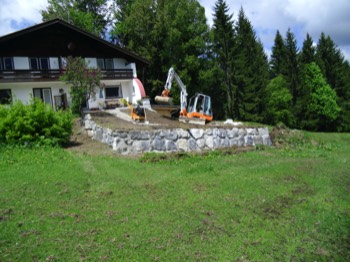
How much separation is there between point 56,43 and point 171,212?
2622 cm

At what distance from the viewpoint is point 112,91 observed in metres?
32.2

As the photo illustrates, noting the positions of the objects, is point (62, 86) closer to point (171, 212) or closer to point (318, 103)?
point (171, 212)

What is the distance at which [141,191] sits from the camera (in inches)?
352

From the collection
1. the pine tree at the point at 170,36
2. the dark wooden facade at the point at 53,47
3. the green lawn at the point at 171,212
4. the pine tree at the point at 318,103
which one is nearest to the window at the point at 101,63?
the dark wooden facade at the point at 53,47

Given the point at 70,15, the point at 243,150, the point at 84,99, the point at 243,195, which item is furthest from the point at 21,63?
the point at 243,195

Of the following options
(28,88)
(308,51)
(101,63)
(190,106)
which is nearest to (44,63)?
(28,88)

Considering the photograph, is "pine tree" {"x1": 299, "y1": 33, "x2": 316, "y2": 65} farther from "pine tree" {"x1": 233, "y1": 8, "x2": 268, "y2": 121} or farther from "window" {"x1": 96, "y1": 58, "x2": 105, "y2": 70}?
"window" {"x1": 96, "y1": 58, "x2": 105, "y2": 70}

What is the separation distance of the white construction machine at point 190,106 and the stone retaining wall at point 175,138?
4114 millimetres

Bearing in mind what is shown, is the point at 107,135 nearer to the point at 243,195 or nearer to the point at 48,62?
the point at 243,195

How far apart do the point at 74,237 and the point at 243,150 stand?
1214 cm

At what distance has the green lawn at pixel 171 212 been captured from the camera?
5.72 metres

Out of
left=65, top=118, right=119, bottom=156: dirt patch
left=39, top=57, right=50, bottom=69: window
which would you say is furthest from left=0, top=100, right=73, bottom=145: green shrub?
left=39, top=57, right=50, bottom=69: window

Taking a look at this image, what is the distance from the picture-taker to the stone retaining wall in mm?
15562

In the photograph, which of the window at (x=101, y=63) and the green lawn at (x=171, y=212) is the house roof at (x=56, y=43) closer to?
the window at (x=101, y=63)
